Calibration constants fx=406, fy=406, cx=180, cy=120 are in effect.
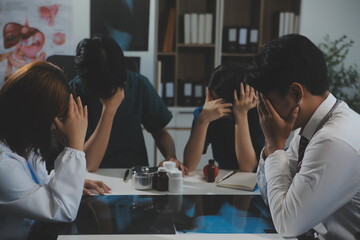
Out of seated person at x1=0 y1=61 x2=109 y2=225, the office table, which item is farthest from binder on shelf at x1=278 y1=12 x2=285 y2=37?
seated person at x1=0 y1=61 x2=109 y2=225

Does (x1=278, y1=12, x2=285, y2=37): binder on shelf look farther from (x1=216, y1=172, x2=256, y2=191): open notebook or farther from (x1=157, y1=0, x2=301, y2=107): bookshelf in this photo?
(x1=216, y1=172, x2=256, y2=191): open notebook

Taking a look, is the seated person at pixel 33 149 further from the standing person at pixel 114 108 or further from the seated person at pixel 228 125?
the seated person at pixel 228 125

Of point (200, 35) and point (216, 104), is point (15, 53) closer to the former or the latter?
point (200, 35)

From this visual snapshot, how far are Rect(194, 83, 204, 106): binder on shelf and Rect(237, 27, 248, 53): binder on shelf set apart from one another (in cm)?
51

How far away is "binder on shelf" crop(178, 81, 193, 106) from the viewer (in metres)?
3.78

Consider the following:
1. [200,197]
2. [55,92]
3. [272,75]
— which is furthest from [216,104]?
[55,92]

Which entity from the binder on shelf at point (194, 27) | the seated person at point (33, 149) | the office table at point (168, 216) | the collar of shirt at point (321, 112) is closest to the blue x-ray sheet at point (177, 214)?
the office table at point (168, 216)

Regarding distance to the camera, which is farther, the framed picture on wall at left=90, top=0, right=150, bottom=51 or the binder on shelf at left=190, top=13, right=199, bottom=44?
the binder on shelf at left=190, top=13, right=199, bottom=44

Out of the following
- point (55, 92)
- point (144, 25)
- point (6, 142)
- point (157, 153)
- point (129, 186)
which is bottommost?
point (157, 153)

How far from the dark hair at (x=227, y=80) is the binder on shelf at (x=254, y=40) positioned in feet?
6.01

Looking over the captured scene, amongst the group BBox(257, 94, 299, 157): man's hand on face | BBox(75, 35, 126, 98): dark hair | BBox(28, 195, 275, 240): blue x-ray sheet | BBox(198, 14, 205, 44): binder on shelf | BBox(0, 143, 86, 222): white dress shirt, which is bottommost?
BBox(28, 195, 275, 240): blue x-ray sheet

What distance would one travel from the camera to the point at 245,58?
395 centimetres

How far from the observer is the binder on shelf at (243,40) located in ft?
12.2

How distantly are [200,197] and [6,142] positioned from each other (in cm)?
69
